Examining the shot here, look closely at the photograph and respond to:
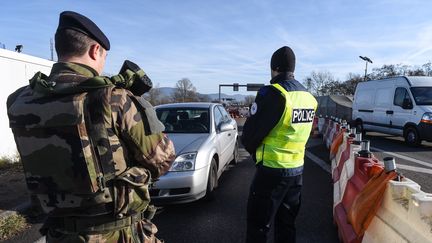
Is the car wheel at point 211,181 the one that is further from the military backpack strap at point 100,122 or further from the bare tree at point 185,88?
the bare tree at point 185,88

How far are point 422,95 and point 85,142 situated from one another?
13.0m

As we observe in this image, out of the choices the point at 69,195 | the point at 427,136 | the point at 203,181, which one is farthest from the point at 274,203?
the point at 427,136

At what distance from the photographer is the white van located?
38.4ft

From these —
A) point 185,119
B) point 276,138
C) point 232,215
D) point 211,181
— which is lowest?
point 232,215

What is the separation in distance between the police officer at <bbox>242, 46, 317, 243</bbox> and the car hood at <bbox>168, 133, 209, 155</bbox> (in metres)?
2.21

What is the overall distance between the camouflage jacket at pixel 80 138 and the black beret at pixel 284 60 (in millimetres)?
1658

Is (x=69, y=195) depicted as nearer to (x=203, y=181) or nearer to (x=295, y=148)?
(x=295, y=148)

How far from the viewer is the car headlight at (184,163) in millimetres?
4977

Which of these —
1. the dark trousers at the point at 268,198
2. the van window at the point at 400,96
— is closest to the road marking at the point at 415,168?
the van window at the point at 400,96

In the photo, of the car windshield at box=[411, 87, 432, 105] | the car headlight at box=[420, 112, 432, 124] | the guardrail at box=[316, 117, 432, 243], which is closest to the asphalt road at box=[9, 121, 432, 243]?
the guardrail at box=[316, 117, 432, 243]

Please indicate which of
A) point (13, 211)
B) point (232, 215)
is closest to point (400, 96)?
point (232, 215)

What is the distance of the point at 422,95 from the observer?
39.4ft

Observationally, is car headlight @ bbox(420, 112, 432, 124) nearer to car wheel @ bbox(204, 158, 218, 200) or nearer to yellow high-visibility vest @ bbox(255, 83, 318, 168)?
car wheel @ bbox(204, 158, 218, 200)

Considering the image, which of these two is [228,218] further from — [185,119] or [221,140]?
[185,119]
